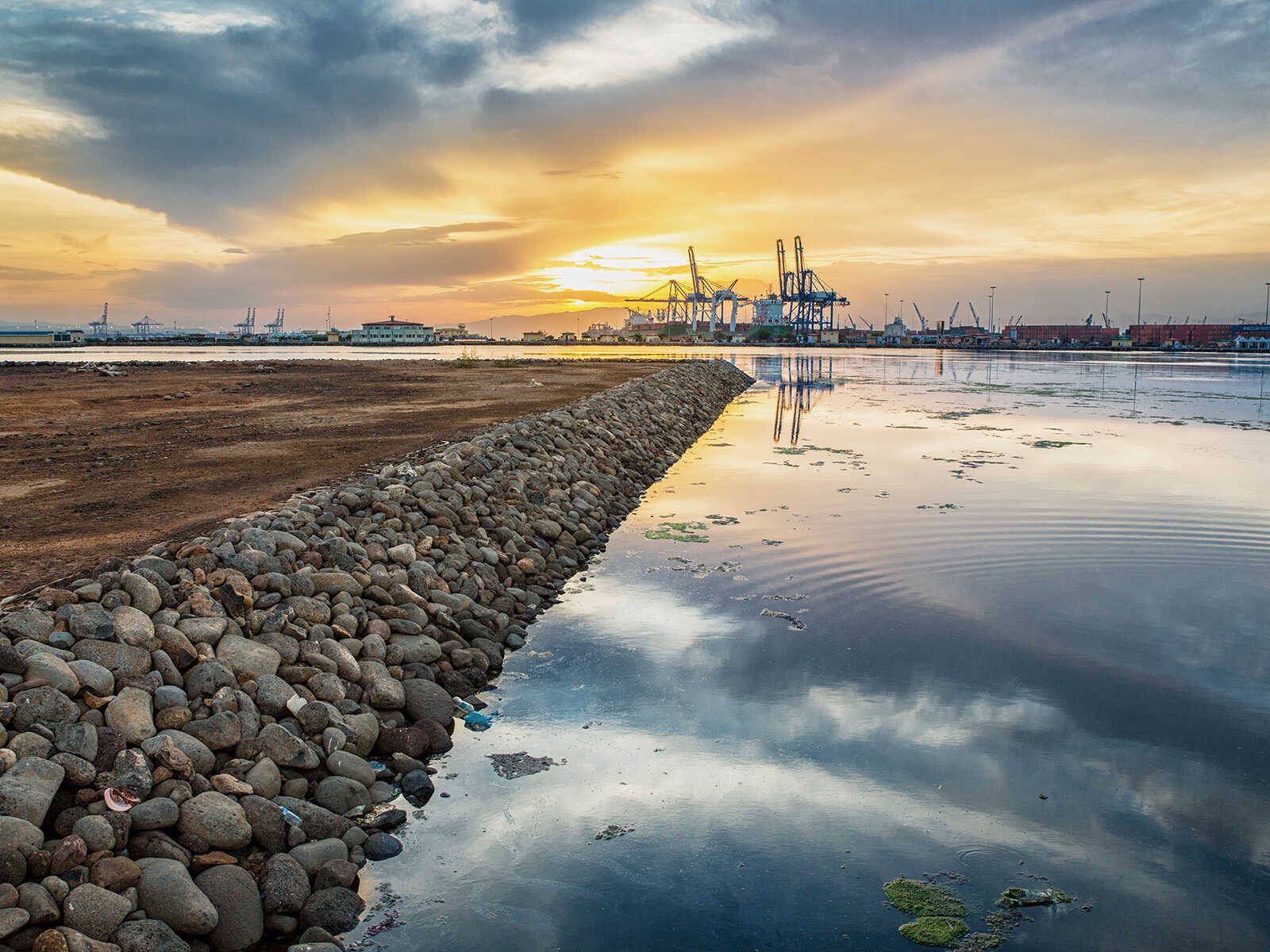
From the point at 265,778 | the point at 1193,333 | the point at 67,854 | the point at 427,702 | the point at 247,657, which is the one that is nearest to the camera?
the point at 67,854

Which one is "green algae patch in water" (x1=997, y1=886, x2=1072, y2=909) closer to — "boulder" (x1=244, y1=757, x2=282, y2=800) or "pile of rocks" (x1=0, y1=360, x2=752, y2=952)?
"pile of rocks" (x1=0, y1=360, x2=752, y2=952)

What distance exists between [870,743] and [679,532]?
649cm

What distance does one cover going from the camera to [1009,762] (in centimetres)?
559

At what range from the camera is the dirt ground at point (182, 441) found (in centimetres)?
889

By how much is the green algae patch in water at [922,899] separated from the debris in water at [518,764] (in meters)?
2.34

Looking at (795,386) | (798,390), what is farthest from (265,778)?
(795,386)

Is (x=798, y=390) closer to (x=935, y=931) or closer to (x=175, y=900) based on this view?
(x=935, y=931)

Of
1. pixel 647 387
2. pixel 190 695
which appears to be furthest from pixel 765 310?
pixel 190 695

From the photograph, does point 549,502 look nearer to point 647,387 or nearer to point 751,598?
point 751,598

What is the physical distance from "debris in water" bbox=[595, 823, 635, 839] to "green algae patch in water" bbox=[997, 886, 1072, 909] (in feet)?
6.77

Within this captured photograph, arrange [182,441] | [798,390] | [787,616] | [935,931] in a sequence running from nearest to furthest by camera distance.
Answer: [935,931] < [787,616] < [182,441] < [798,390]

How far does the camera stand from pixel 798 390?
40.9m

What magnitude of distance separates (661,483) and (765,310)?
183m

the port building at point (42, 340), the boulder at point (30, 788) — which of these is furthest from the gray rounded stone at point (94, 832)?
the port building at point (42, 340)
